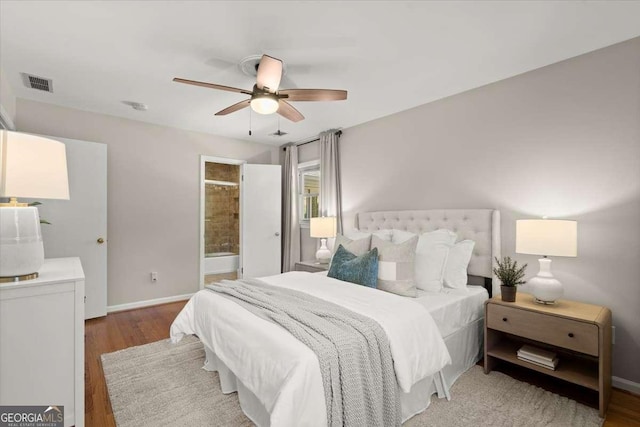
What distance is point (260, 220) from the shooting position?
16.4 feet

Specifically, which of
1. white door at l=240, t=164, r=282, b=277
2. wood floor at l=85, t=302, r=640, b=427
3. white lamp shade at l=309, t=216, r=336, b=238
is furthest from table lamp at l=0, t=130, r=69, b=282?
white door at l=240, t=164, r=282, b=277

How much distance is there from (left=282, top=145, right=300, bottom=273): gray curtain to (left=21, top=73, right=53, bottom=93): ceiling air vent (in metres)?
3.13

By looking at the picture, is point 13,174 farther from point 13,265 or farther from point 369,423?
point 369,423

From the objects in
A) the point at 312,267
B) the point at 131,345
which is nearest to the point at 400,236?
the point at 312,267

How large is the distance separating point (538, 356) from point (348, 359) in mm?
1675

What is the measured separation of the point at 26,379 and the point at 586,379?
3.32m

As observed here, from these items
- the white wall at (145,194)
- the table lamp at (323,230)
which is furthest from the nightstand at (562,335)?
the white wall at (145,194)

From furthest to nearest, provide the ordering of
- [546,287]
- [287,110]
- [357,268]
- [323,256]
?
[323,256] < [287,110] < [357,268] < [546,287]

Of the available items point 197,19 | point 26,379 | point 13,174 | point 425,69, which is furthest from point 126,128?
point 425,69

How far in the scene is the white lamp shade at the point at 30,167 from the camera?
1363 millimetres

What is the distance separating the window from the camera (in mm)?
5141

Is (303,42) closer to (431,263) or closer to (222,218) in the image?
(431,263)

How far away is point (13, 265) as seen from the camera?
56.4 inches

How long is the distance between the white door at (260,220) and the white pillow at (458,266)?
3068 mm
